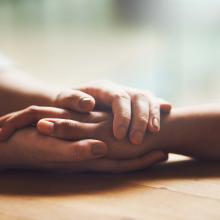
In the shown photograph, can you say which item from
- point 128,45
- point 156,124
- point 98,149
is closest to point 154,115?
point 156,124

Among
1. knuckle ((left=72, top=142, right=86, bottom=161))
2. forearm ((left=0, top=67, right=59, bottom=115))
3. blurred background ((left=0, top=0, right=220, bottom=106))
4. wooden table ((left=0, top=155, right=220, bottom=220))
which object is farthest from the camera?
blurred background ((left=0, top=0, right=220, bottom=106))

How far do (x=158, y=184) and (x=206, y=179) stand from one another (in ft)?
0.27

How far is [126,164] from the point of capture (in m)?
0.73

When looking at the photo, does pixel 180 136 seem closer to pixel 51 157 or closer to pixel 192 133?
pixel 192 133

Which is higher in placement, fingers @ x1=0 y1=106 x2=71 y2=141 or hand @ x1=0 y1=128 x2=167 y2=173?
fingers @ x1=0 y1=106 x2=71 y2=141

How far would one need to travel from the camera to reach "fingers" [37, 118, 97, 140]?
2.31 feet

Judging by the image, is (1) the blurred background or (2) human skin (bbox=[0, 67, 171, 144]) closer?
(2) human skin (bbox=[0, 67, 171, 144])

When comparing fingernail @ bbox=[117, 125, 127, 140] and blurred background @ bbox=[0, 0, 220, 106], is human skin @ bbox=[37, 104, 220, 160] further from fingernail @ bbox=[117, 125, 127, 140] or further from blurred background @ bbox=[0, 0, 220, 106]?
blurred background @ bbox=[0, 0, 220, 106]

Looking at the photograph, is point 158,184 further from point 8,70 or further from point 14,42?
point 14,42

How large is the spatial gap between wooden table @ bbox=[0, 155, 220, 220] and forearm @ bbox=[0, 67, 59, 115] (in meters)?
0.18

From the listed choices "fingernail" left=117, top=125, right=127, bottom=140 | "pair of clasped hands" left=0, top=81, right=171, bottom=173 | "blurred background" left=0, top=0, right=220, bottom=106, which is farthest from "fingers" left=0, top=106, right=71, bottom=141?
"blurred background" left=0, top=0, right=220, bottom=106

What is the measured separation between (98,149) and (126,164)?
69 mm

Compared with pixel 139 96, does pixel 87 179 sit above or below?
below

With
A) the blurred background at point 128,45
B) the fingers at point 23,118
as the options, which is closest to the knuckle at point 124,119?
the fingers at point 23,118
